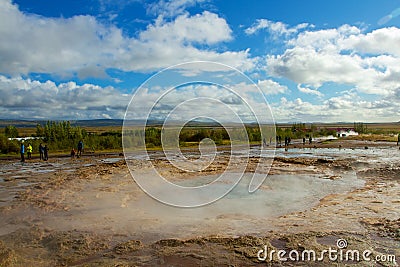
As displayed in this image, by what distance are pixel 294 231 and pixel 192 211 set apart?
3.69 metres

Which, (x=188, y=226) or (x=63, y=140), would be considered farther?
(x=63, y=140)

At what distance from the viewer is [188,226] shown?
888 centimetres

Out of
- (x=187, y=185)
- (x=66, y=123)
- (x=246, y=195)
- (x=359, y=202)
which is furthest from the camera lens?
(x=66, y=123)

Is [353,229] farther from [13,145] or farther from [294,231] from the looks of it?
[13,145]

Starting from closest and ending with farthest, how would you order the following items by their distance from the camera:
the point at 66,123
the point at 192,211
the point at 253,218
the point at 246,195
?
the point at 253,218 → the point at 192,211 → the point at 246,195 → the point at 66,123

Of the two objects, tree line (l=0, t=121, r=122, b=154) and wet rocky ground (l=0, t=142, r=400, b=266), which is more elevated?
tree line (l=0, t=121, r=122, b=154)

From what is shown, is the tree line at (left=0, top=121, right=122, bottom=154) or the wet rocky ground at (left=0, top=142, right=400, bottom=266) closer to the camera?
the wet rocky ground at (left=0, top=142, right=400, bottom=266)

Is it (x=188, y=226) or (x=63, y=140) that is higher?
(x=63, y=140)

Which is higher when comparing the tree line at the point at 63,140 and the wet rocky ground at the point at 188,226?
the tree line at the point at 63,140

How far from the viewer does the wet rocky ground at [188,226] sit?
667 centimetres

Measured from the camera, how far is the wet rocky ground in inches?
263

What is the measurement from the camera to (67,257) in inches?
264

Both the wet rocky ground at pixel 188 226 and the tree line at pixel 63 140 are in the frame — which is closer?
the wet rocky ground at pixel 188 226

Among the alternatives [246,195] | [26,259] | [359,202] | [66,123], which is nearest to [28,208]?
[26,259]
